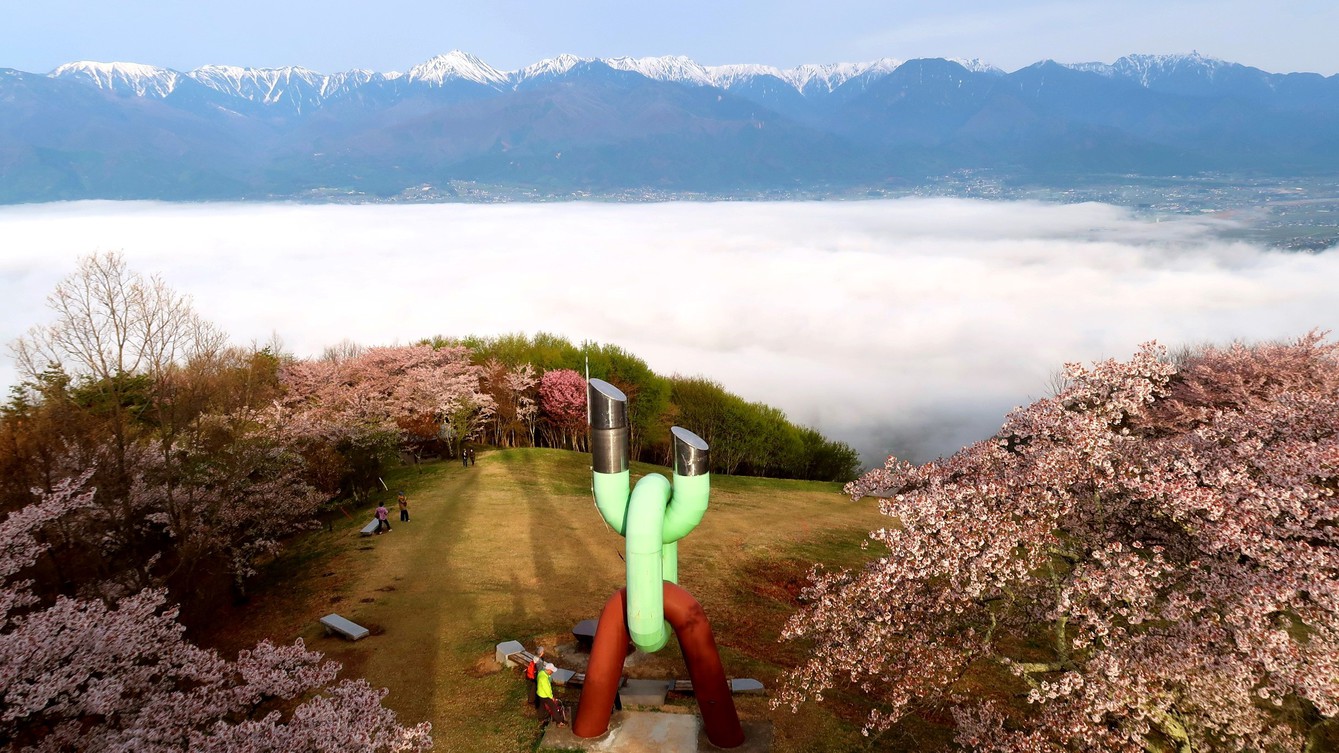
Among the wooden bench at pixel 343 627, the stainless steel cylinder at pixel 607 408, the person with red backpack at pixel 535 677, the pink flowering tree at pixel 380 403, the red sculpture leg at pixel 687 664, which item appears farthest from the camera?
the pink flowering tree at pixel 380 403

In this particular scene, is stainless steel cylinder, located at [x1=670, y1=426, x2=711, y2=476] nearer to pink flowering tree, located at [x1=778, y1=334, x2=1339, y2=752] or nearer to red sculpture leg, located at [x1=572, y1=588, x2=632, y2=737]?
red sculpture leg, located at [x1=572, y1=588, x2=632, y2=737]

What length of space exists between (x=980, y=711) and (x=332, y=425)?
33.5 meters

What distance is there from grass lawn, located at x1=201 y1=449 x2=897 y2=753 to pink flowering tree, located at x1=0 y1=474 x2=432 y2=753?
5.06 metres

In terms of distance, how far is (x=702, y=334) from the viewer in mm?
188000

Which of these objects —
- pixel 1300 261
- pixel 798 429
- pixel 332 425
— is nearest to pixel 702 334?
pixel 798 429

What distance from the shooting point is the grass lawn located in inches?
634

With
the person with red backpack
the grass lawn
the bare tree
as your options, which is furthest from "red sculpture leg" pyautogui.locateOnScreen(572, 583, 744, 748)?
the bare tree

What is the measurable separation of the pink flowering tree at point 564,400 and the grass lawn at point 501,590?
15184 millimetres

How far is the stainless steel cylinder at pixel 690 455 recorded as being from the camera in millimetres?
13602

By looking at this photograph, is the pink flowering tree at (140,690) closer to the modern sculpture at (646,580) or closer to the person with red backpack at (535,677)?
the person with red backpack at (535,677)

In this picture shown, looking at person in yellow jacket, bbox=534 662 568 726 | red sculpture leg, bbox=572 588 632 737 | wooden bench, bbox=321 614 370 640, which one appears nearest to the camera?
red sculpture leg, bbox=572 588 632 737

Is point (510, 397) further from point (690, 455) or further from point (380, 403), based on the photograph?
point (690, 455)

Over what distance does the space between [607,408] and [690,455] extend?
196 cm

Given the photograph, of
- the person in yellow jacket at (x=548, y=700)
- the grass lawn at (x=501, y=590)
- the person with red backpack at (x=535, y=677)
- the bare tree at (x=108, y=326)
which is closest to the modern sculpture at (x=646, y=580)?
the person in yellow jacket at (x=548, y=700)
